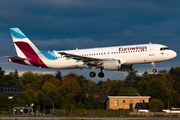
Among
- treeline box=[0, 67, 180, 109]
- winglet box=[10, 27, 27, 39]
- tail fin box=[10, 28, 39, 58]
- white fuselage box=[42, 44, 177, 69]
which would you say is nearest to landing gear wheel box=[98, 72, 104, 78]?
white fuselage box=[42, 44, 177, 69]

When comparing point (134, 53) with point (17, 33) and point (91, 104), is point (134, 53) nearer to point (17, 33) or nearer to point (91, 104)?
point (17, 33)

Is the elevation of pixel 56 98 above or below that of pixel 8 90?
below

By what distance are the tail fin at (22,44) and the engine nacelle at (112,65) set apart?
16.1 metres

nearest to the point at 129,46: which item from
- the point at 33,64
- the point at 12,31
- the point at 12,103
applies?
the point at 33,64

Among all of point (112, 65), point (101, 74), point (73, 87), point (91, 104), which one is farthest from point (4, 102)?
point (112, 65)

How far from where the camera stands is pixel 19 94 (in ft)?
347

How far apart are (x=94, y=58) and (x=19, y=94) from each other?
58025 millimetres

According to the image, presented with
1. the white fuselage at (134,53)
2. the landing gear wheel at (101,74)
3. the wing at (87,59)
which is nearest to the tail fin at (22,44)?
the wing at (87,59)

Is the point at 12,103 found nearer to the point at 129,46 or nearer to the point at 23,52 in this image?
the point at 23,52

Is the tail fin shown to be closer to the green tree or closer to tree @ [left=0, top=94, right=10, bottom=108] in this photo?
tree @ [left=0, top=94, right=10, bottom=108]

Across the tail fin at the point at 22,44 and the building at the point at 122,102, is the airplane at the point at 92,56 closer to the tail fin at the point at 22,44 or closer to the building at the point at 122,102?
the tail fin at the point at 22,44

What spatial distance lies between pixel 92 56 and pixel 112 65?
4948 mm

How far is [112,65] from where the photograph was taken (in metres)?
54.9

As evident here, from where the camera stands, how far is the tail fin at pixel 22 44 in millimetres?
62688
